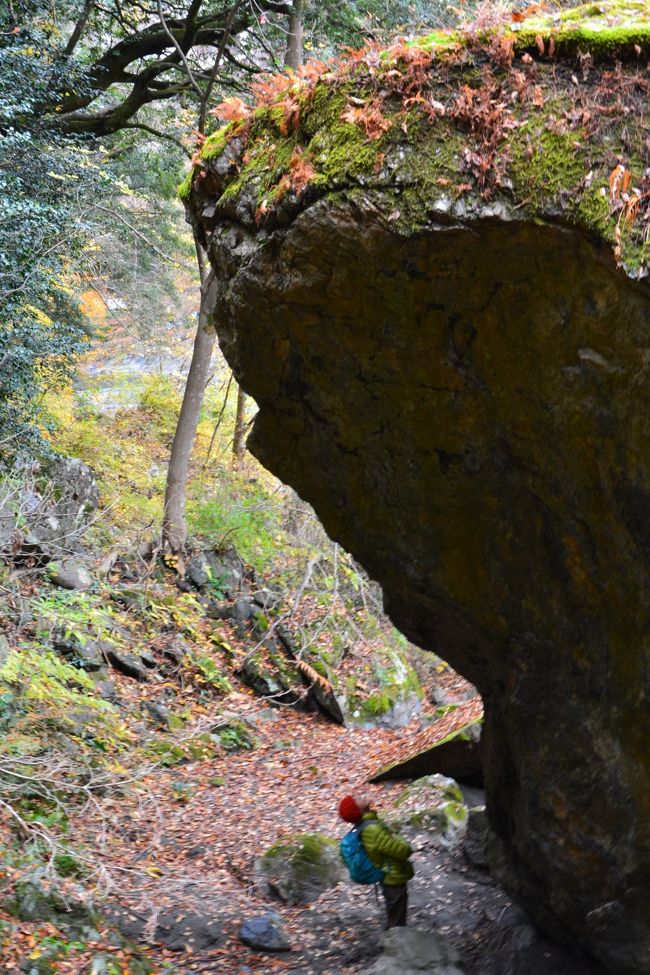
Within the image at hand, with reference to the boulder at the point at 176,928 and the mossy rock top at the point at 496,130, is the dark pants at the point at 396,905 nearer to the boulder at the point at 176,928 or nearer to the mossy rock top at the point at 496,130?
the boulder at the point at 176,928

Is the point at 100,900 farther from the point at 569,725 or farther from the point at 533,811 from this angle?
the point at 569,725

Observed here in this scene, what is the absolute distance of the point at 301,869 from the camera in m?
7.93

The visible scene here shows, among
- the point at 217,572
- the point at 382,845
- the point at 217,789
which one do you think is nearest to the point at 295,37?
the point at 217,572

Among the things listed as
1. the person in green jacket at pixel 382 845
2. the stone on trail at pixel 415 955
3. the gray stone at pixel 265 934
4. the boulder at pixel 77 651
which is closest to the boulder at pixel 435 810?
the gray stone at pixel 265 934

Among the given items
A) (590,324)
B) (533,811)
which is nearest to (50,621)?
(533,811)

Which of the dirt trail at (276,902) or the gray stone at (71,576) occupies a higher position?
the gray stone at (71,576)

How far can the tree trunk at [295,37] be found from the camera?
13.0m

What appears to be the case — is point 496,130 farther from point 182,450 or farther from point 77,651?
point 182,450

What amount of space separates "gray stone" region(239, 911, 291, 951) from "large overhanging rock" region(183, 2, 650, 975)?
220 centimetres

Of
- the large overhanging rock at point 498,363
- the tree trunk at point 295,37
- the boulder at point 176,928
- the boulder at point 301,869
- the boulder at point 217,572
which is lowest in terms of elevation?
the boulder at point 176,928

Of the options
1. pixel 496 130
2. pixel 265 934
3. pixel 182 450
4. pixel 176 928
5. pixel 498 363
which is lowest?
pixel 176 928

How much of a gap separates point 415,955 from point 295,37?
1309 cm

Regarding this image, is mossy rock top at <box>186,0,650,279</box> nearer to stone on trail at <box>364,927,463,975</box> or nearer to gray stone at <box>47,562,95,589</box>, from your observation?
stone on trail at <box>364,927,463,975</box>

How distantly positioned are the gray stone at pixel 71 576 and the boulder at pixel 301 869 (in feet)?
17.2
